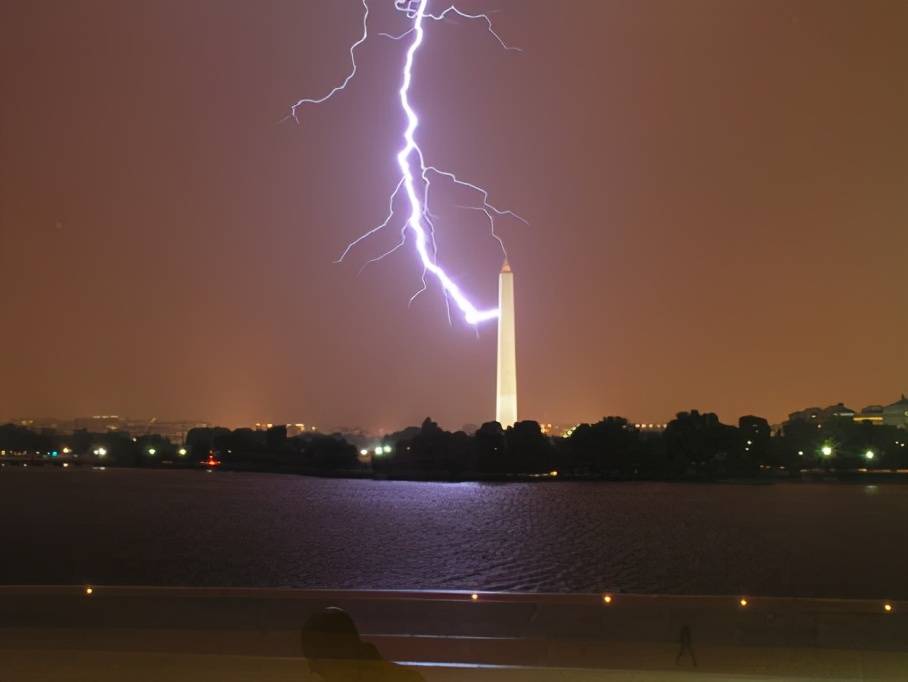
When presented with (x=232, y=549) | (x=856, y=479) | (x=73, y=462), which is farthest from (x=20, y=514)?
(x=73, y=462)

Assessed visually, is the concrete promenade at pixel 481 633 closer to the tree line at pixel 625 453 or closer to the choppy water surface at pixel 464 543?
the choppy water surface at pixel 464 543

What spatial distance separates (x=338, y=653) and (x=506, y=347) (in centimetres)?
6069

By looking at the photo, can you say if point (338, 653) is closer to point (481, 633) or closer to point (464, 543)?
point (481, 633)

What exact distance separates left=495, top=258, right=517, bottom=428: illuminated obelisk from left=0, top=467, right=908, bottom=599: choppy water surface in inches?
564

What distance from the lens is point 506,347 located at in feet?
215

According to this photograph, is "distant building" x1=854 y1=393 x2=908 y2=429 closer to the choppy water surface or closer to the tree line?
the tree line

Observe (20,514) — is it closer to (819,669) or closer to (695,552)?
(695,552)

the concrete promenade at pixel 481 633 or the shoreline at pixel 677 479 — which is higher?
the shoreline at pixel 677 479

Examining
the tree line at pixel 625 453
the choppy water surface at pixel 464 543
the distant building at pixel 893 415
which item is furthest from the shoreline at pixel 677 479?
the distant building at pixel 893 415

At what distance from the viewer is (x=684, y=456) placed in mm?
88062

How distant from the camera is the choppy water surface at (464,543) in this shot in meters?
19.3

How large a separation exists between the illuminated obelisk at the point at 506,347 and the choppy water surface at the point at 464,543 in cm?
1433

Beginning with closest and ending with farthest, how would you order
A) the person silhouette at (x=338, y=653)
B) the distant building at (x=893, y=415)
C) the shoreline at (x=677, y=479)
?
the person silhouette at (x=338, y=653)
the shoreline at (x=677, y=479)
the distant building at (x=893, y=415)

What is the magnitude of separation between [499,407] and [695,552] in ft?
138
